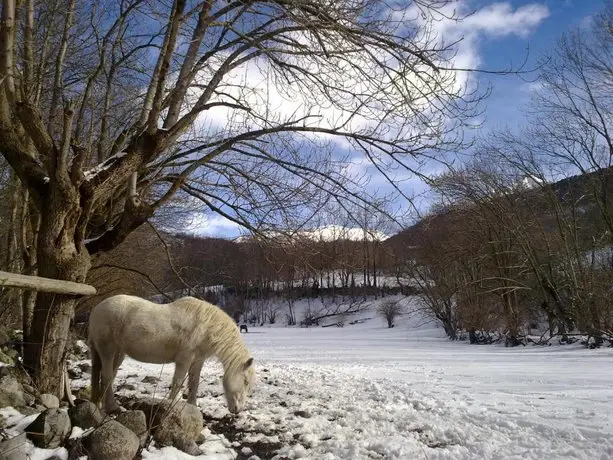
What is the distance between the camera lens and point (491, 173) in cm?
2380

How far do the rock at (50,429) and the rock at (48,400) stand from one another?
0.86 metres

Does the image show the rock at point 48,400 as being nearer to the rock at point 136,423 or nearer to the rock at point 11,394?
the rock at point 11,394

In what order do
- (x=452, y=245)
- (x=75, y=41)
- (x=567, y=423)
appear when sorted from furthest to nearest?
(x=452, y=245) < (x=75, y=41) < (x=567, y=423)

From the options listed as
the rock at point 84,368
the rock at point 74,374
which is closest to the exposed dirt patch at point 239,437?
the rock at point 74,374

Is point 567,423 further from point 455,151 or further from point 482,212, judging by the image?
point 482,212

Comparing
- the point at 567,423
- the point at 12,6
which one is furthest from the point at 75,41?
the point at 567,423

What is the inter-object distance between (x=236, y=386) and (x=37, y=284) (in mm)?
2836

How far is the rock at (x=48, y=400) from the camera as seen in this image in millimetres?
4875

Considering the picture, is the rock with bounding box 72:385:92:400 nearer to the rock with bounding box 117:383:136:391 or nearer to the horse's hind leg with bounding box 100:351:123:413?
the horse's hind leg with bounding box 100:351:123:413

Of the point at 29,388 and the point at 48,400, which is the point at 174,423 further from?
the point at 29,388

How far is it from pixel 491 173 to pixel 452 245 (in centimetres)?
525

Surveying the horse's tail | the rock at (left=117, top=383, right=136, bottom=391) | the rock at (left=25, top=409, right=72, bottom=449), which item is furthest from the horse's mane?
the rock at (left=117, top=383, right=136, bottom=391)

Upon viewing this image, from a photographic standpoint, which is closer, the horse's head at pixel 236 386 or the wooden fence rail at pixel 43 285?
the wooden fence rail at pixel 43 285

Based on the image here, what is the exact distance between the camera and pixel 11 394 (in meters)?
4.68
